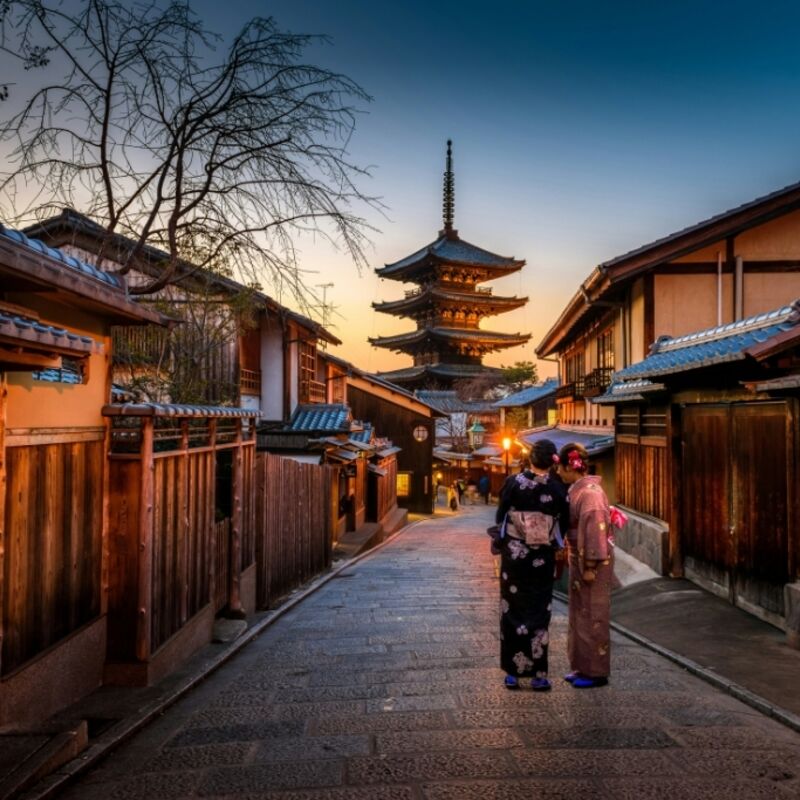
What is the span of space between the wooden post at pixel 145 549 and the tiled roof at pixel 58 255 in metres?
1.13

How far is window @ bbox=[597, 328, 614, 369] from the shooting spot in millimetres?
15273

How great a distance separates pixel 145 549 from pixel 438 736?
8.51 feet

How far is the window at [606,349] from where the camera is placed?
15.3 metres

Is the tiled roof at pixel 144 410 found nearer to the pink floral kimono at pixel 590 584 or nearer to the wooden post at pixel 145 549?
the wooden post at pixel 145 549

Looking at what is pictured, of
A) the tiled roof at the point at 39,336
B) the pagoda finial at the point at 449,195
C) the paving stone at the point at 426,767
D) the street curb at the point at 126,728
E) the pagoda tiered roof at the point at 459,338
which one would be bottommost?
the street curb at the point at 126,728

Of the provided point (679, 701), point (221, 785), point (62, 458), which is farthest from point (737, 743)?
point (62, 458)

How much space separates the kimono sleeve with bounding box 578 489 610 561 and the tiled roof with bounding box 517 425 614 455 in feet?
13.6

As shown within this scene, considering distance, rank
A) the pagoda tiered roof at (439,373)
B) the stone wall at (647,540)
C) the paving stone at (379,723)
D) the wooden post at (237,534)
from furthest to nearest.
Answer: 1. the pagoda tiered roof at (439,373)
2. the stone wall at (647,540)
3. the wooden post at (237,534)
4. the paving stone at (379,723)

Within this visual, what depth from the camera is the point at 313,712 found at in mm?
4250

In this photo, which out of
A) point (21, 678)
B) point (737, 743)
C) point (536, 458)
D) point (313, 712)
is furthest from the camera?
point (536, 458)

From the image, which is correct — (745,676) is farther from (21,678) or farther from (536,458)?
(21,678)

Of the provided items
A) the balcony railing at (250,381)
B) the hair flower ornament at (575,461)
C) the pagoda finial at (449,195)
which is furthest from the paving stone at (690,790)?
the pagoda finial at (449,195)

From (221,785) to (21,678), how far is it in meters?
1.51

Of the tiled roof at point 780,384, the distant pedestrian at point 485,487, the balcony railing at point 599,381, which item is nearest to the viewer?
the tiled roof at point 780,384
